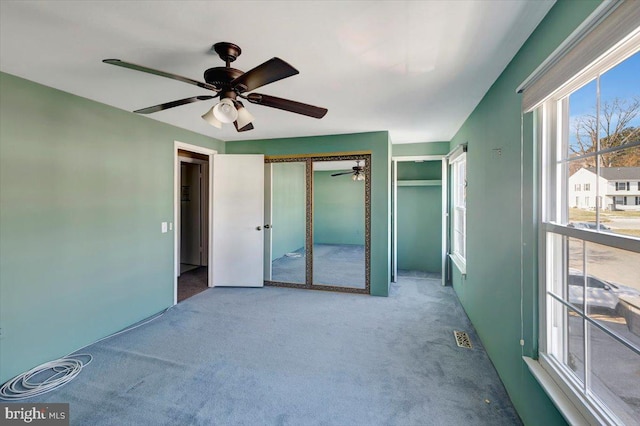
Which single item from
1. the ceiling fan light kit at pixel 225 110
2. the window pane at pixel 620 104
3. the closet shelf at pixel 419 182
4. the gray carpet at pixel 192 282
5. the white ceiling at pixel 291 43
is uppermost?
the white ceiling at pixel 291 43

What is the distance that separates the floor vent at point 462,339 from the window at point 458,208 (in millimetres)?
1079

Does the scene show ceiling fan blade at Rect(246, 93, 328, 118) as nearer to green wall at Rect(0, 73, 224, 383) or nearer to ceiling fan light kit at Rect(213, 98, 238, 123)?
ceiling fan light kit at Rect(213, 98, 238, 123)

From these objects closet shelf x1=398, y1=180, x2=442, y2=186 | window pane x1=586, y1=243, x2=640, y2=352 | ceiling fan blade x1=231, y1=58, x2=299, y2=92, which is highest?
ceiling fan blade x1=231, y1=58, x2=299, y2=92

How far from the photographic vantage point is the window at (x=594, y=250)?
3.24 ft

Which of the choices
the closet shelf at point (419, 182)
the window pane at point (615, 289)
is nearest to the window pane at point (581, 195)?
the window pane at point (615, 289)

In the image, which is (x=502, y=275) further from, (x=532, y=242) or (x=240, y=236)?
(x=240, y=236)

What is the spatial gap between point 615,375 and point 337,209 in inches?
141

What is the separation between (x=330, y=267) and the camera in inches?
179

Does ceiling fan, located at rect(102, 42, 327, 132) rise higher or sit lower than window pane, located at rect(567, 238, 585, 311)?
higher

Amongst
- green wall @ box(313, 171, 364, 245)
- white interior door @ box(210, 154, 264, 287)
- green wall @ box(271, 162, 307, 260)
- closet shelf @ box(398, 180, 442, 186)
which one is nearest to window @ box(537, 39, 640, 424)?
green wall @ box(313, 171, 364, 245)

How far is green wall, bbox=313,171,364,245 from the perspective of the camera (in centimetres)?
426

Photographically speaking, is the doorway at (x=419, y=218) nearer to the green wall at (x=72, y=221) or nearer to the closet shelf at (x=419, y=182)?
the closet shelf at (x=419, y=182)
